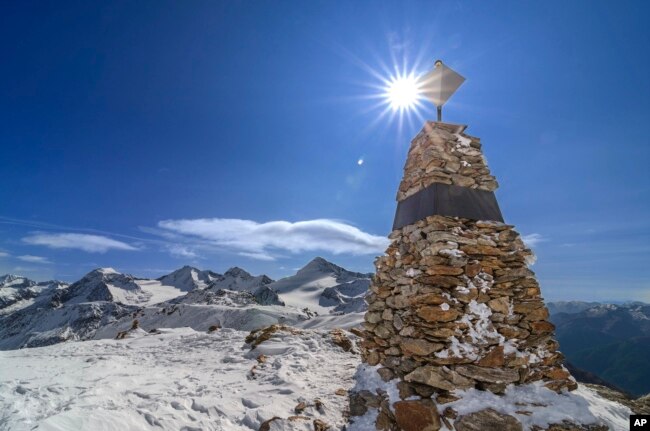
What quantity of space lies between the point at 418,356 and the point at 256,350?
7112 millimetres

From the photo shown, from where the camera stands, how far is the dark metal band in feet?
20.6

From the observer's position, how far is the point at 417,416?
15.8 feet

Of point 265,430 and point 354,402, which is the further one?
point 354,402

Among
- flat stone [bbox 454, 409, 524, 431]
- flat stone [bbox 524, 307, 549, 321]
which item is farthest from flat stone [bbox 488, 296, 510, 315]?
flat stone [bbox 454, 409, 524, 431]

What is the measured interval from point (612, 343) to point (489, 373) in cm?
10213

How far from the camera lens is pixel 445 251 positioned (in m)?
5.83

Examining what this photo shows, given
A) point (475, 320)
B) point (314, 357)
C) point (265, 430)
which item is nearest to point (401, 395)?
point (475, 320)

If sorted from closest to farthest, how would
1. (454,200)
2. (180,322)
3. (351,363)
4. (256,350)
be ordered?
(454,200) < (351,363) < (256,350) < (180,322)

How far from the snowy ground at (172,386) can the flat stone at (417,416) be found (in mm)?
1233

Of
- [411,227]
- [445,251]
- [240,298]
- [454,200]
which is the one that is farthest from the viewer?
[240,298]

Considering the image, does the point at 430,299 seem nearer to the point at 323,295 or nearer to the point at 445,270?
the point at 445,270

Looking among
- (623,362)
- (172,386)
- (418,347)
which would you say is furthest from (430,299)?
(623,362)

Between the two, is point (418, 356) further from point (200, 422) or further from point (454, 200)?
point (200, 422)

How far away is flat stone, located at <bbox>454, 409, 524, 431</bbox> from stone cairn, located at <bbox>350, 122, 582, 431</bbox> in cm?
4
